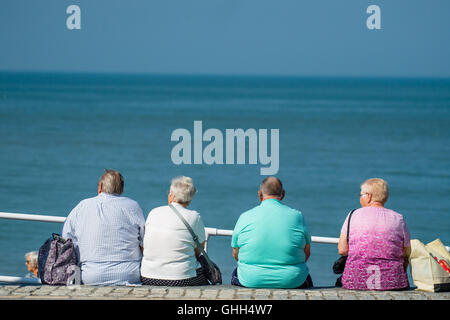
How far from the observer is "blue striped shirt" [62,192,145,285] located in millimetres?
6152

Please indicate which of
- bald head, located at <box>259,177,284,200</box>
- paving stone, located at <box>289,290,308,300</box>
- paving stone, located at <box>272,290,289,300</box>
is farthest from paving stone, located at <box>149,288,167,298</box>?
bald head, located at <box>259,177,284,200</box>

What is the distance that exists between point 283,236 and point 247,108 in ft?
265

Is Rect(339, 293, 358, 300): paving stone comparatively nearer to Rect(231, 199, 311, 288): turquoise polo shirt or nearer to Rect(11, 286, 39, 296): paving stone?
Rect(231, 199, 311, 288): turquoise polo shirt

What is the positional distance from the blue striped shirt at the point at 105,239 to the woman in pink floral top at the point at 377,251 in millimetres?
1747

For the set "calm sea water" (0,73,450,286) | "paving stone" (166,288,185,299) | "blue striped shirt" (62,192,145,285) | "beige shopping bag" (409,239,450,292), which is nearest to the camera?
"paving stone" (166,288,185,299)

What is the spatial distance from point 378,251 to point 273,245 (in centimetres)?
83

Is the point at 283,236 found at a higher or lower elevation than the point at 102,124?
lower

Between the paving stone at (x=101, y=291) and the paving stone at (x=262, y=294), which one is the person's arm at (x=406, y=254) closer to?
the paving stone at (x=262, y=294)

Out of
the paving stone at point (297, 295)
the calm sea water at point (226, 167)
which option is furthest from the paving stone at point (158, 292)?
the calm sea water at point (226, 167)

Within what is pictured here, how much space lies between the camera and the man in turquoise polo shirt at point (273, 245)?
20.0 ft

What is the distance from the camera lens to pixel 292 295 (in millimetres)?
5914

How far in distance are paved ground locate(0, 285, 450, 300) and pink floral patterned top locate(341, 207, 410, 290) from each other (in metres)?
0.10
